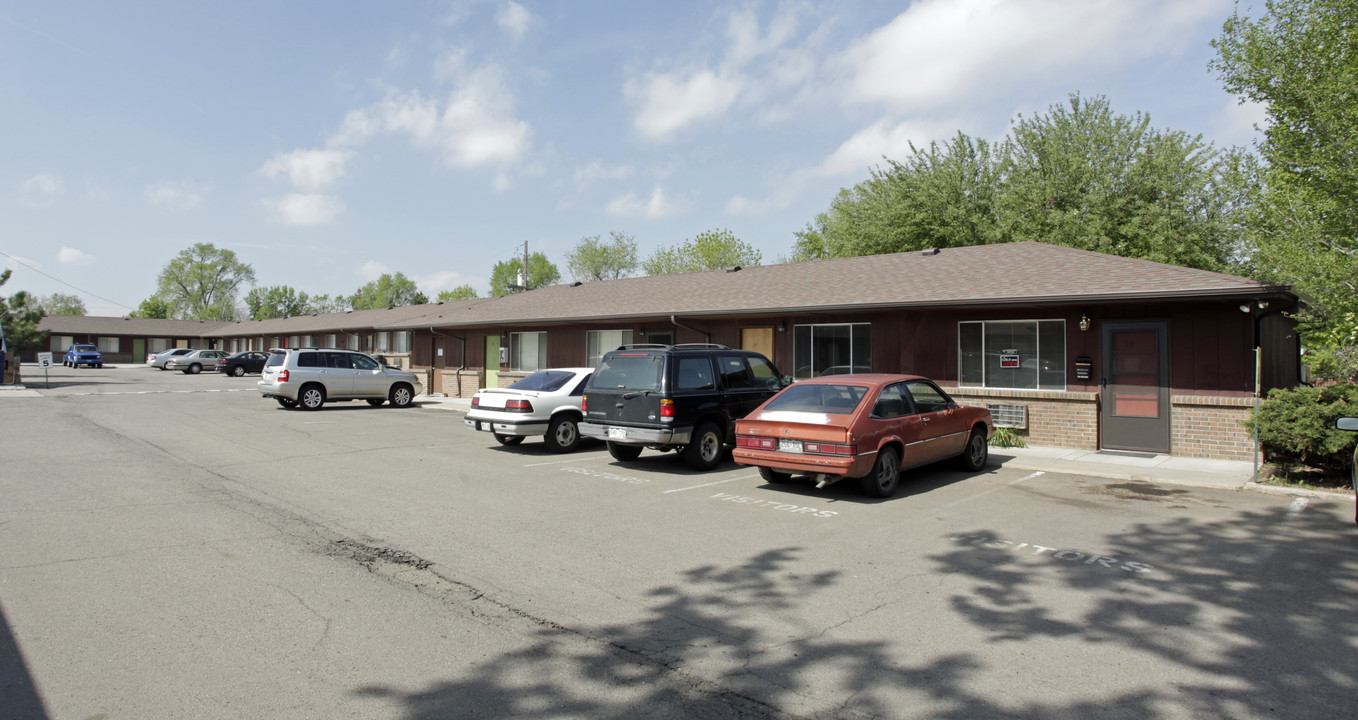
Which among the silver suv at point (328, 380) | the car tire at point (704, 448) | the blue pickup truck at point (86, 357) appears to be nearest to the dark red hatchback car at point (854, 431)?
the car tire at point (704, 448)

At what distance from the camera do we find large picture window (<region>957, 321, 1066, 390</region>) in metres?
13.6

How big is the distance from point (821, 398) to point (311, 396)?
1709 cm

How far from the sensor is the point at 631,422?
1091cm

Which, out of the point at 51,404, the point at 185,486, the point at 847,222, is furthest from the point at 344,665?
the point at 847,222

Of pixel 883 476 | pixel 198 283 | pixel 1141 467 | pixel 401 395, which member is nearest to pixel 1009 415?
pixel 1141 467

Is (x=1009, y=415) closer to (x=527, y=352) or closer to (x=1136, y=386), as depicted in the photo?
(x=1136, y=386)

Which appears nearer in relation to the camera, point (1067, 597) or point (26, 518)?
point (1067, 597)

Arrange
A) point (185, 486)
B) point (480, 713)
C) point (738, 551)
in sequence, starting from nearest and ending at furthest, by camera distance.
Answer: point (480, 713) → point (738, 551) → point (185, 486)

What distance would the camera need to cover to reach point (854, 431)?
8.42 m

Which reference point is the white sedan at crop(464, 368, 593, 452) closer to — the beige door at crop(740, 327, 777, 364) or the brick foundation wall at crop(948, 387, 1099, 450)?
the beige door at crop(740, 327, 777, 364)

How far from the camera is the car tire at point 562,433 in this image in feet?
42.9

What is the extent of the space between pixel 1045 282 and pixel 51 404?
2674cm

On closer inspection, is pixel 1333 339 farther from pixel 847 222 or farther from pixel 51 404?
pixel 51 404

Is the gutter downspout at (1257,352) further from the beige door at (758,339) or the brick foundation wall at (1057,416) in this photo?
the beige door at (758,339)
